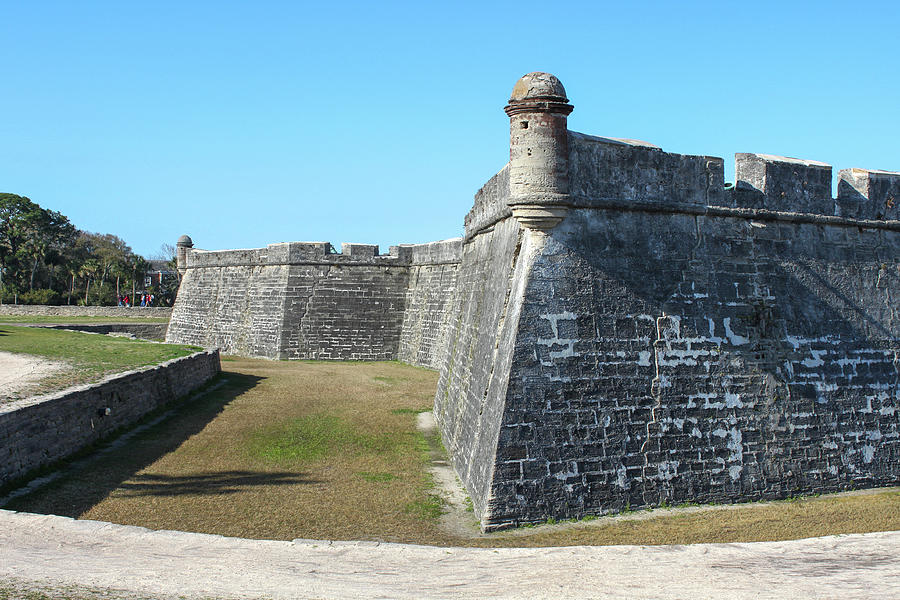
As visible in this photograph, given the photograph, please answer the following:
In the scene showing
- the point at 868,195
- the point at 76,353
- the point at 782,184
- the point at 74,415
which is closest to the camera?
the point at 782,184

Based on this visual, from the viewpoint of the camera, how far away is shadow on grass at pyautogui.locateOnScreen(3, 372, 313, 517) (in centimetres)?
758

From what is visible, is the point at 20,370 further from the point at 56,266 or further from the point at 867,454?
the point at 56,266

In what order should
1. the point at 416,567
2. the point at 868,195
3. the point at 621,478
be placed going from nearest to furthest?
the point at 416,567 < the point at 621,478 < the point at 868,195

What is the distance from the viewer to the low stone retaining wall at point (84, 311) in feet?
123

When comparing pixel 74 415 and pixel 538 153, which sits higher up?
pixel 538 153

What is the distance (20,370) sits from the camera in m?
12.0

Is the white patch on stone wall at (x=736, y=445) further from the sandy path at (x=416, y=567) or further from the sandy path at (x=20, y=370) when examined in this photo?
the sandy path at (x=20, y=370)

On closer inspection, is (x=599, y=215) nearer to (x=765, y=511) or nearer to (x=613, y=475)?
(x=613, y=475)

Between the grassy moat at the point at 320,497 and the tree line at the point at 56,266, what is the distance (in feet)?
132

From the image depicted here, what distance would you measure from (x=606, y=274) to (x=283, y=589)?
4803 mm

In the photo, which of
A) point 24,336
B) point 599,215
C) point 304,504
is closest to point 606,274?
point 599,215

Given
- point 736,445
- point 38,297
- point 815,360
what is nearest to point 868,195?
point 815,360

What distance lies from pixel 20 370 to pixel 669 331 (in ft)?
34.1

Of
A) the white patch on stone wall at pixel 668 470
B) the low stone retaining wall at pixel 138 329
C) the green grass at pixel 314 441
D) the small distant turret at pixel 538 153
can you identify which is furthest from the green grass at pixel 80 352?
the white patch on stone wall at pixel 668 470
